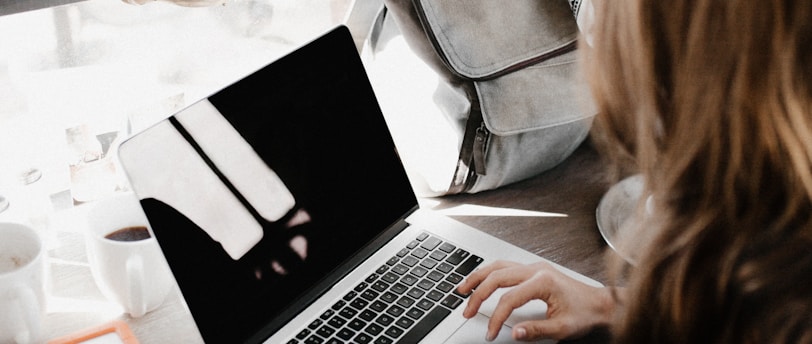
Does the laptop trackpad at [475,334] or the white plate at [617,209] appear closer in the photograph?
the laptop trackpad at [475,334]

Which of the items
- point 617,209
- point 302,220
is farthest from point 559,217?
point 302,220

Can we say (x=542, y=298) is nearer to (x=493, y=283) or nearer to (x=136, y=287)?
(x=493, y=283)

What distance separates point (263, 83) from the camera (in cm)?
76

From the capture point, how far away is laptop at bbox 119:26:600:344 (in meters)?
0.70

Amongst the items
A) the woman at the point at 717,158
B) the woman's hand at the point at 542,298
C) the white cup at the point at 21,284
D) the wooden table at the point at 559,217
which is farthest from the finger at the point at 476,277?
the white cup at the point at 21,284

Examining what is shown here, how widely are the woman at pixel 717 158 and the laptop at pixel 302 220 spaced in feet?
0.97

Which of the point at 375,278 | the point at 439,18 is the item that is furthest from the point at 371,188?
the point at 439,18

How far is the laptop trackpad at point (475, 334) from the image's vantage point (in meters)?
0.77

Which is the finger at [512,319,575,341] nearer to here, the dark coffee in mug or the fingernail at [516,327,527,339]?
the fingernail at [516,327,527,339]

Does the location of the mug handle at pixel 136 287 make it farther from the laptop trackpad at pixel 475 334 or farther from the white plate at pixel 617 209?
the white plate at pixel 617 209

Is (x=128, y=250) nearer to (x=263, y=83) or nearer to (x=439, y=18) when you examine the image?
(x=263, y=83)

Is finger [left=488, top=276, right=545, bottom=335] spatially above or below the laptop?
below

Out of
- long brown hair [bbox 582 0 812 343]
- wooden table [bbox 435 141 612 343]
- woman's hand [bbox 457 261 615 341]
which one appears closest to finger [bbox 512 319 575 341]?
woman's hand [bbox 457 261 615 341]

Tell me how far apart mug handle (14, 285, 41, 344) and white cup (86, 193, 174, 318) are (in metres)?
0.07
